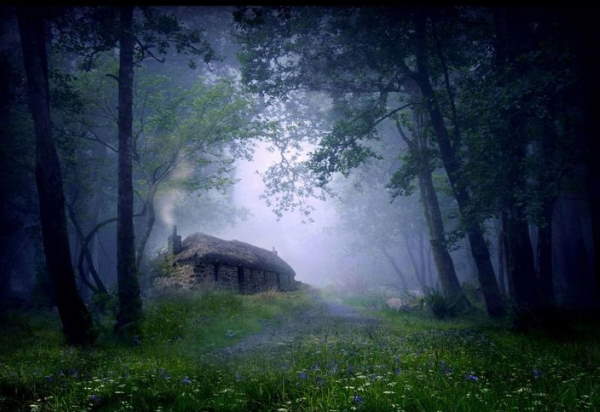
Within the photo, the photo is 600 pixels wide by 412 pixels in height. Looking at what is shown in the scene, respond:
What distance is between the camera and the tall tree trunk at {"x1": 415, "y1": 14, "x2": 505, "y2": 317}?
12891mm

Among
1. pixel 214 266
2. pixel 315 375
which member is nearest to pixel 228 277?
pixel 214 266

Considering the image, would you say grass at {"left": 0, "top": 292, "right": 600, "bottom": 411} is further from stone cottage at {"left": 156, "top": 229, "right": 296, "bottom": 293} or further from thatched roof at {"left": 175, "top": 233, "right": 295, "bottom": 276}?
thatched roof at {"left": 175, "top": 233, "right": 295, "bottom": 276}

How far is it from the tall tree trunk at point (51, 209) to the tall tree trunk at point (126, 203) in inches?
48.2

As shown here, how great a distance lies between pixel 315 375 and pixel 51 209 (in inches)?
332

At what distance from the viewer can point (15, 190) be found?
60.3 feet

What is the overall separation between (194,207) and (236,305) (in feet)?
69.9

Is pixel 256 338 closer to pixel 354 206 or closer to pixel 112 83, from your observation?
pixel 112 83

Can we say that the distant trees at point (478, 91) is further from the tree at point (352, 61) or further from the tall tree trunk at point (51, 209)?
the tall tree trunk at point (51, 209)

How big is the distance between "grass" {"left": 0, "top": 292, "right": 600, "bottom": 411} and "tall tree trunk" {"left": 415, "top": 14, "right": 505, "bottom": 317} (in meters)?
4.35

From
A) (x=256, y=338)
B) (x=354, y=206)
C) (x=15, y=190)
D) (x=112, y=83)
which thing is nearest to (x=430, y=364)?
(x=256, y=338)

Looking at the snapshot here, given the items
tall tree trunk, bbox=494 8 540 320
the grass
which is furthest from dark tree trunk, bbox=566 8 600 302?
the grass

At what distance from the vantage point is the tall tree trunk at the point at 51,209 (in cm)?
867

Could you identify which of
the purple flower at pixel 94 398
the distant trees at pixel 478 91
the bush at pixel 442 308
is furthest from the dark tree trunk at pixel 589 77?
the purple flower at pixel 94 398

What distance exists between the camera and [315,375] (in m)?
4.59
